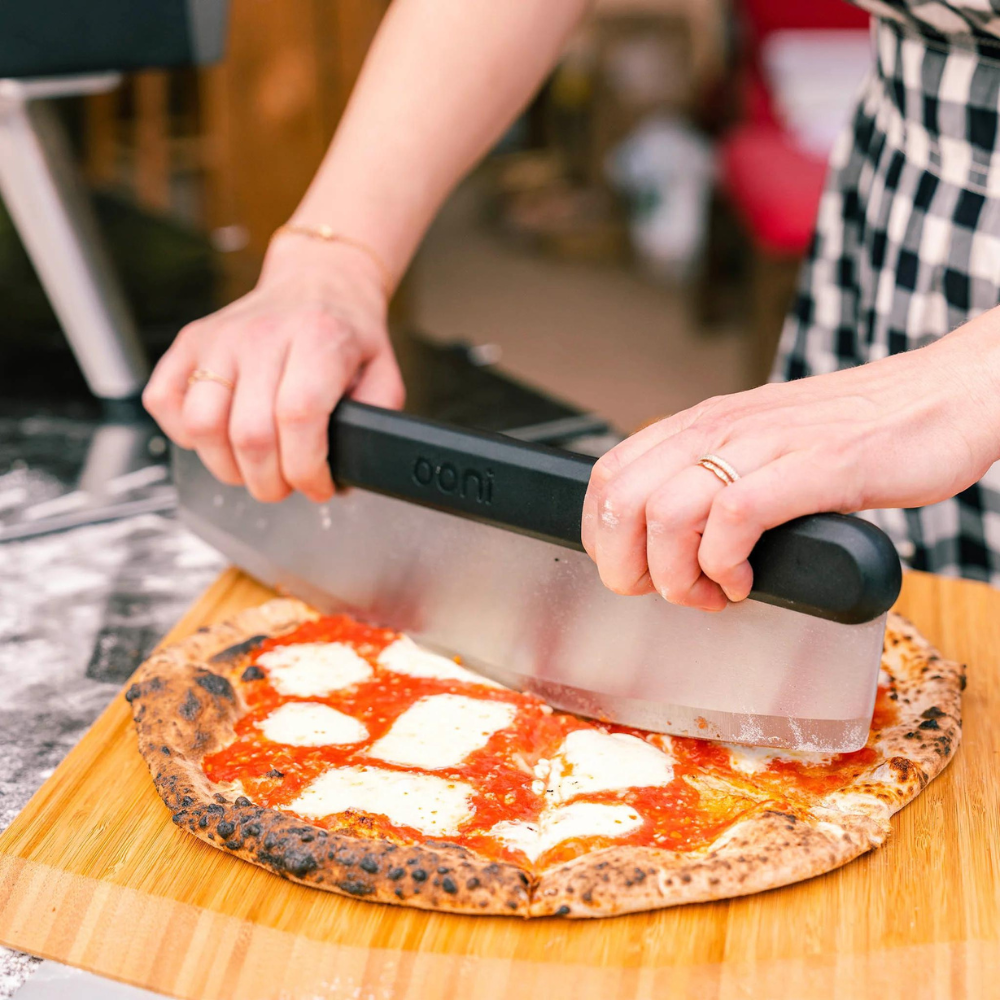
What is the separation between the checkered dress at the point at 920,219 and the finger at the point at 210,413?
73 cm

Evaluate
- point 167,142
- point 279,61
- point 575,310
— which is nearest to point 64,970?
point 279,61

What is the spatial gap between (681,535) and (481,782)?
297mm

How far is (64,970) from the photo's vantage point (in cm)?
76


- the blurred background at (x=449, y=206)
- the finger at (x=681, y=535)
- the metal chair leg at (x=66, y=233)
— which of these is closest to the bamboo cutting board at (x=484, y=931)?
the finger at (x=681, y=535)

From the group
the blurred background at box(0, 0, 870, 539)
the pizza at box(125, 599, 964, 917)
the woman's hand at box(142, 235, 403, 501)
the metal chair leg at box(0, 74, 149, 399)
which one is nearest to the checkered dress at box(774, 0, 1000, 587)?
the pizza at box(125, 599, 964, 917)

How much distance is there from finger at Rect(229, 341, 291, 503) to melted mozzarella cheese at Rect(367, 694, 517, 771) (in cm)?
27

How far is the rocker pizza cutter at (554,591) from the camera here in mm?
757

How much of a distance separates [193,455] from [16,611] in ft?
0.79

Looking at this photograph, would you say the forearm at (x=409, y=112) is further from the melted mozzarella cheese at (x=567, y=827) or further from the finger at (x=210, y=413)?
the melted mozzarella cheese at (x=567, y=827)

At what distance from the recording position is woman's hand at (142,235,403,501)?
40.0 inches

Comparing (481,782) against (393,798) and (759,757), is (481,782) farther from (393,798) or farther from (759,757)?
(759,757)

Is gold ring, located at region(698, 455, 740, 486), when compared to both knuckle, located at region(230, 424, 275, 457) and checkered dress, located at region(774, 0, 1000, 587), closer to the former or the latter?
knuckle, located at region(230, 424, 275, 457)

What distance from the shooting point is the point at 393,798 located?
2.88 feet

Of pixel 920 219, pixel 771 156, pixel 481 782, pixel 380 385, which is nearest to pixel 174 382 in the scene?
pixel 380 385
